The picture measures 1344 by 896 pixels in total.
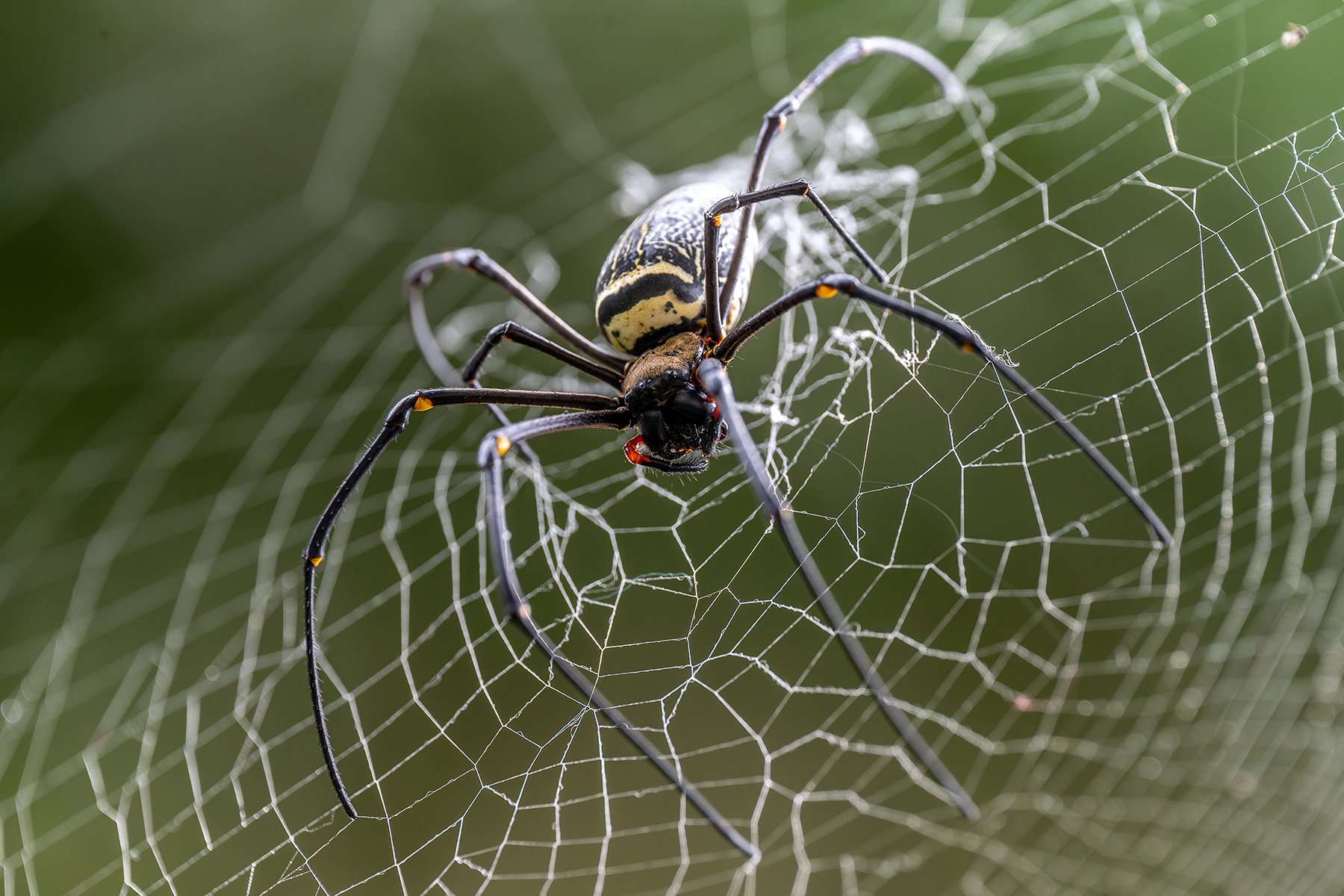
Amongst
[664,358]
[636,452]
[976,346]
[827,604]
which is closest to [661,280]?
[664,358]

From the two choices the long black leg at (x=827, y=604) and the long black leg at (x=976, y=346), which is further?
the long black leg at (x=976, y=346)

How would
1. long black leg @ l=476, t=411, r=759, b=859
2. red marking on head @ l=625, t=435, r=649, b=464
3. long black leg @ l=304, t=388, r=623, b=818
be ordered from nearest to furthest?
long black leg @ l=476, t=411, r=759, b=859 → long black leg @ l=304, t=388, r=623, b=818 → red marking on head @ l=625, t=435, r=649, b=464

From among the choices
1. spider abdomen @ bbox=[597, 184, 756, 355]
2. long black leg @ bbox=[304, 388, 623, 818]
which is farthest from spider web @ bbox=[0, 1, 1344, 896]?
spider abdomen @ bbox=[597, 184, 756, 355]

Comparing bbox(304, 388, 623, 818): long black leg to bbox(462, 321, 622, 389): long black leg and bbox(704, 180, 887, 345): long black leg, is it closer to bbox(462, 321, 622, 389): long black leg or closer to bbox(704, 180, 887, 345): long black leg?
bbox(462, 321, 622, 389): long black leg

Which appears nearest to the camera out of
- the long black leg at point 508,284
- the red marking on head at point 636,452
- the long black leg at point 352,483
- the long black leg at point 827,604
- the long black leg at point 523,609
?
the long black leg at point 827,604

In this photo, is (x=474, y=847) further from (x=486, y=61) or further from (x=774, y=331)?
(x=486, y=61)

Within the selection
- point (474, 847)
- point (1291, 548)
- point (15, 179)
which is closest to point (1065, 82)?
point (1291, 548)

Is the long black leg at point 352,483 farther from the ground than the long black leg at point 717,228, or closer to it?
closer to it

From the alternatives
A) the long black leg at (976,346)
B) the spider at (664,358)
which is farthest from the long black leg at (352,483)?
the long black leg at (976,346)

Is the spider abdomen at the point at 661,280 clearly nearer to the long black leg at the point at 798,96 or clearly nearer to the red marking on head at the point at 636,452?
the long black leg at the point at 798,96
